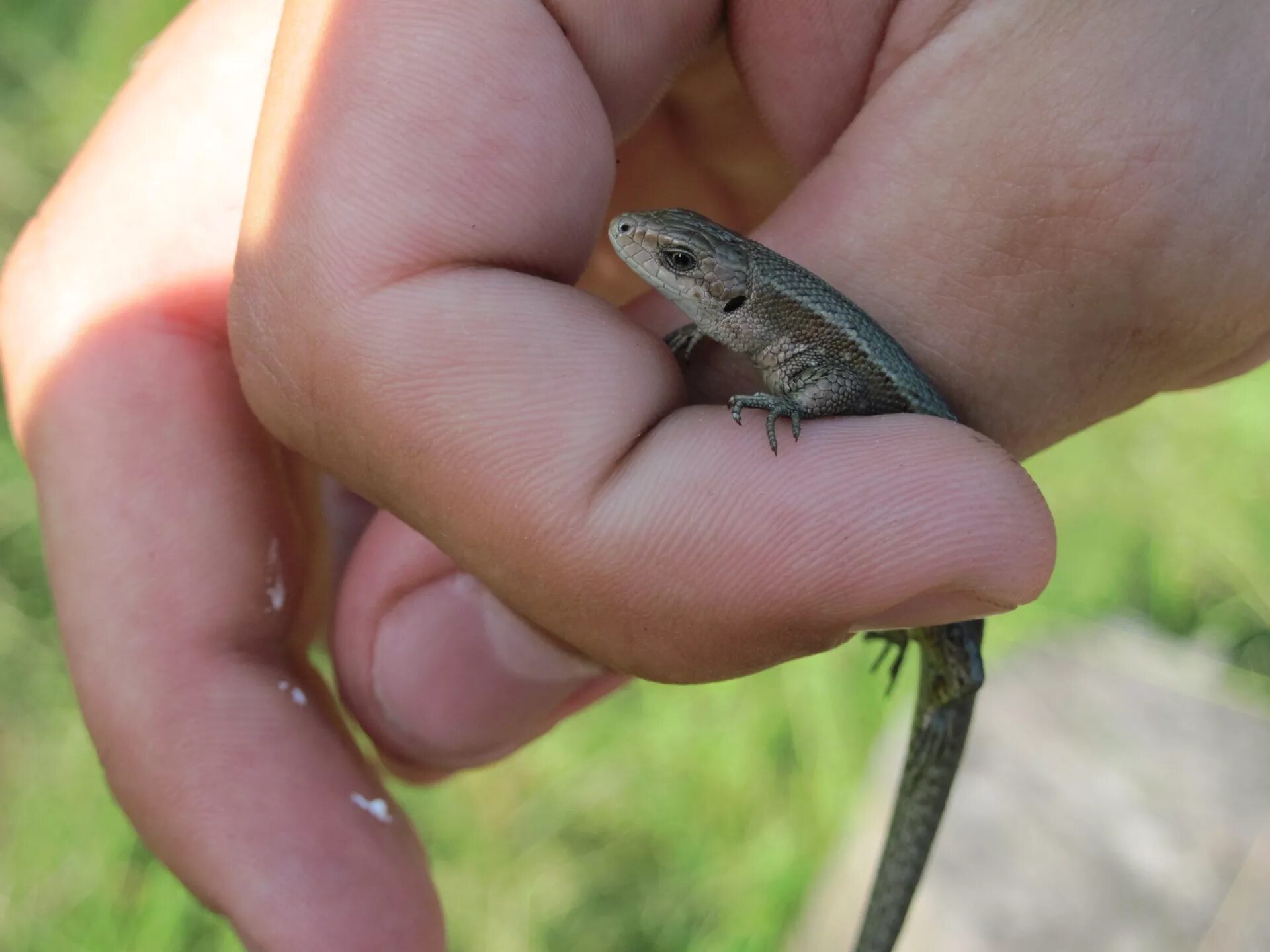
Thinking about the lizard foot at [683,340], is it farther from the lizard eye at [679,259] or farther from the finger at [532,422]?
the finger at [532,422]

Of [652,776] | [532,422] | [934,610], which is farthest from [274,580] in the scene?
[652,776]

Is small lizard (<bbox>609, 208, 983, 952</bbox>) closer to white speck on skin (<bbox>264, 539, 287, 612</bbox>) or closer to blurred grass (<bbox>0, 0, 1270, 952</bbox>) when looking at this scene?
blurred grass (<bbox>0, 0, 1270, 952</bbox>)

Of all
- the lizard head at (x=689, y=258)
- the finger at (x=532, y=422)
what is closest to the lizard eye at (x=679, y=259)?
the lizard head at (x=689, y=258)

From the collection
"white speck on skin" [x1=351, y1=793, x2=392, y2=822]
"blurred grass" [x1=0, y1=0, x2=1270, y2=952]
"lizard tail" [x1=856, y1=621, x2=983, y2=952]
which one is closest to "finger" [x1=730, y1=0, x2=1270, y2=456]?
"lizard tail" [x1=856, y1=621, x2=983, y2=952]

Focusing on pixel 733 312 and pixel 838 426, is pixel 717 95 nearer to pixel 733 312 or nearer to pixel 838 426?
Result: pixel 733 312

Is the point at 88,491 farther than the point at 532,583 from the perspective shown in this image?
Yes

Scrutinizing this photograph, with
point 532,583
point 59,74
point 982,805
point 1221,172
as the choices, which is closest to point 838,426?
point 532,583

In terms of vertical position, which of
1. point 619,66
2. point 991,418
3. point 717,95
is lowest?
point 991,418
